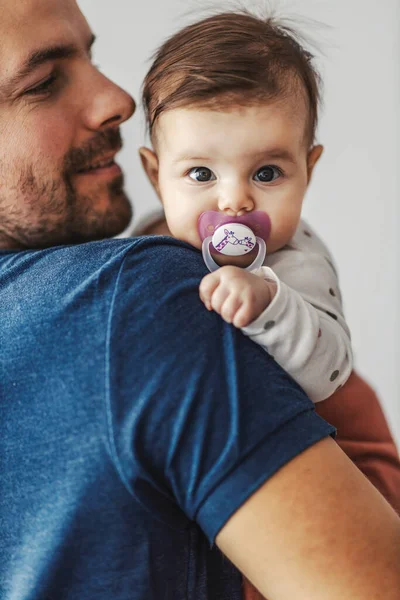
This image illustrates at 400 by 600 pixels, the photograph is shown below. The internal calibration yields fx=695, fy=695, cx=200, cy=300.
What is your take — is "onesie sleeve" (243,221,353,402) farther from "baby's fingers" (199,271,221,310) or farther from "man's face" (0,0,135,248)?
"man's face" (0,0,135,248)

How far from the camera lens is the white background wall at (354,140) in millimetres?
2141

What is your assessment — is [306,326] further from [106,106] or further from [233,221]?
[106,106]

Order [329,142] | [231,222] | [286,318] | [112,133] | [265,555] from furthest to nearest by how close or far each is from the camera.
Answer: [329,142]
[112,133]
[231,222]
[286,318]
[265,555]

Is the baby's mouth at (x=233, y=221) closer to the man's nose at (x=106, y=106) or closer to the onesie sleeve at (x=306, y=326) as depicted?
the onesie sleeve at (x=306, y=326)

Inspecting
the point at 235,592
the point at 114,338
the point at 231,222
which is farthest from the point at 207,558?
the point at 231,222

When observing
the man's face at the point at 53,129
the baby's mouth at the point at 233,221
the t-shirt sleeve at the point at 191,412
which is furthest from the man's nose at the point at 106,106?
the t-shirt sleeve at the point at 191,412

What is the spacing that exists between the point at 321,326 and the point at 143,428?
294mm

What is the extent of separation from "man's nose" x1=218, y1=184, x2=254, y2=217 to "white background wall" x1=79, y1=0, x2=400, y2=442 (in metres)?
1.21

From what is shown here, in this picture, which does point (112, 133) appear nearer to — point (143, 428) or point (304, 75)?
point (304, 75)

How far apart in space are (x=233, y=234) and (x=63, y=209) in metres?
0.37

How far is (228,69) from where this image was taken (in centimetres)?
94

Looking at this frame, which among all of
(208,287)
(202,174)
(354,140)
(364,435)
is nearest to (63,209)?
(202,174)

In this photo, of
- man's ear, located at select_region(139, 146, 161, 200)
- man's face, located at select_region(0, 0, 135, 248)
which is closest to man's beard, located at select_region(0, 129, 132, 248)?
man's face, located at select_region(0, 0, 135, 248)

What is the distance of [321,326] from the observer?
90cm
